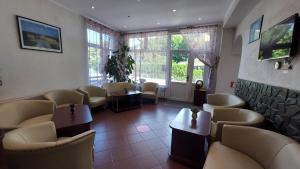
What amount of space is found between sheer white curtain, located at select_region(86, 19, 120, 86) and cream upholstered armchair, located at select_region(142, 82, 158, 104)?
1666mm

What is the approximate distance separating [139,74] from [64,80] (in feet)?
10.1

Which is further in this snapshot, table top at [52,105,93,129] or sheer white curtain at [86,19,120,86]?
sheer white curtain at [86,19,120,86]

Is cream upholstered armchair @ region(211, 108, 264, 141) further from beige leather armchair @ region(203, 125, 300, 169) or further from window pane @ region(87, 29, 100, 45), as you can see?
window pane @ region(87, 29, 100, 45)

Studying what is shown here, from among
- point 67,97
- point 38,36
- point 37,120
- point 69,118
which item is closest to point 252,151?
point 69,118

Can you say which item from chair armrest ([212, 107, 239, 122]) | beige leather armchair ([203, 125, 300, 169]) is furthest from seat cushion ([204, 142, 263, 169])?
chair armrest ([212, 107, 239, 122])

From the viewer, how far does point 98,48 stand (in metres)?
5.12

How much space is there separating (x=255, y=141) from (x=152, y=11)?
3.68 metres

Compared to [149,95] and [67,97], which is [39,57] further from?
[149,95]

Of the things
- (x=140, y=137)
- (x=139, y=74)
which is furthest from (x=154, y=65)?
(x=140, y=137)

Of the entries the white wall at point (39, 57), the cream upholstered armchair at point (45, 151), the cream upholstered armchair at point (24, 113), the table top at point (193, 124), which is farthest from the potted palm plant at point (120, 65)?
the cream upholstered armchair at point (45, 151)

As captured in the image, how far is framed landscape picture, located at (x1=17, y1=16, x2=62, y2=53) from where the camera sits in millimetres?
2910

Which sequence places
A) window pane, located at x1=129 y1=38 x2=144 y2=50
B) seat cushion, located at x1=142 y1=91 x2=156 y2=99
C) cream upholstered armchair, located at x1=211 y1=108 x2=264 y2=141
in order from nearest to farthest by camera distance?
cream upholstered armchair, located at x1=211 y1=108 x2=264 y2=141, seat cushion, located at x1=142 y1=91 x2=156 y2=99, window pane, located at x1=129 y1=38 x2=144 y2=50

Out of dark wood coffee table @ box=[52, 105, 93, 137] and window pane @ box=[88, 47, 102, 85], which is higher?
window pane @ box=[88, 47, 102, 85]

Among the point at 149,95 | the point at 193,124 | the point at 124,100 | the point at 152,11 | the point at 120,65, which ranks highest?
the point at 152,11
